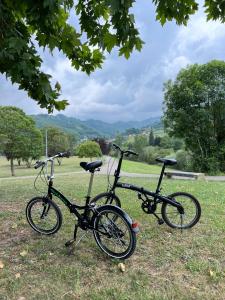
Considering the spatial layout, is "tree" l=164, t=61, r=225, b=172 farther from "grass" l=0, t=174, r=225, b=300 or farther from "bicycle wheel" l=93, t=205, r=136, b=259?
"bicycle wheel" l=93, t=205, r=136, b=259

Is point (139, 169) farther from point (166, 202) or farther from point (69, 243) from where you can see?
point (69, 243)

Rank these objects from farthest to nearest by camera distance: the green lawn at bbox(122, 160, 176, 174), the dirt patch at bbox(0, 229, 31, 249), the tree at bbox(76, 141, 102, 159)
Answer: the tree at bbox(76, 141, 102, 159), the green lawn at bbox(122, 160, 176, 174), the dirt patch at bbox(0, 229, 31, 249)

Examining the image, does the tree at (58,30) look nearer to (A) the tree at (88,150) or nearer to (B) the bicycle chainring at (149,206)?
(B) the bicycle chainring at (149,206)

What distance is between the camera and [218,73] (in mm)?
23359

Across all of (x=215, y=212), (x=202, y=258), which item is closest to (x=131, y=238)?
(x=202, y=258)

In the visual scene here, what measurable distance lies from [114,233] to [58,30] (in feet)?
9.30

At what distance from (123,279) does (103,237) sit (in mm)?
678

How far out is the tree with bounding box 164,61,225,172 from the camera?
23.2 meters

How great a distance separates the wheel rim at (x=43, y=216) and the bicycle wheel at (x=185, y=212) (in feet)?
5.34

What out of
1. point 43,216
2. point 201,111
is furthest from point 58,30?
point 201,111

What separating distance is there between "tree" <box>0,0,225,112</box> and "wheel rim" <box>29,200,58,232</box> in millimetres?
1463

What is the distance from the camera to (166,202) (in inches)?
191

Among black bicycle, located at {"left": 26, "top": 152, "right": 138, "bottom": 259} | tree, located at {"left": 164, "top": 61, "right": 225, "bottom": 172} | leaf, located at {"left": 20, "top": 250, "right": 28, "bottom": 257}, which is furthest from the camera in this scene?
tree, located at {"left": 164, "top": 61, "right": 225, "bottom": 172}

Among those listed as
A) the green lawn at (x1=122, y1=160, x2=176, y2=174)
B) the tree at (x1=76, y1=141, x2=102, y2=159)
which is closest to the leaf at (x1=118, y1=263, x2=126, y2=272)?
the green lawn at (x1=122, y1=160, x2=176, y2=174)
